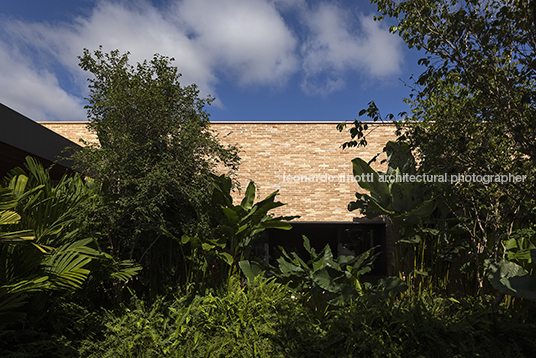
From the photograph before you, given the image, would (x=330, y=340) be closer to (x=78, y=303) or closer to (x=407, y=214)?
(x=407, y=214)

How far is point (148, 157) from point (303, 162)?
5071mm

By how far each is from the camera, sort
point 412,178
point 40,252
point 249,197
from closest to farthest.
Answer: point 40,252 < point 412,178 < point 249,197

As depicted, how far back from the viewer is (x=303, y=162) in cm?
947

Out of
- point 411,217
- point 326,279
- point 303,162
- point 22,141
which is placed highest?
point 303,162

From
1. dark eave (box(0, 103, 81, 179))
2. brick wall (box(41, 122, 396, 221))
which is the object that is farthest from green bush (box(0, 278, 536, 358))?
brick wall (box(41, 122, 396, 221))

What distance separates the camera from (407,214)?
5.87 m

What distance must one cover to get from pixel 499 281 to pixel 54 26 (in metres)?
9.38

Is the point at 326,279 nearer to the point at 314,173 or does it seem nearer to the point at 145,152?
the point at 145,152

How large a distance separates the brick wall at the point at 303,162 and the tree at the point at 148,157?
11.3ft

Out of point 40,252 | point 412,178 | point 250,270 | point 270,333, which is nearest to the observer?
point 40,252

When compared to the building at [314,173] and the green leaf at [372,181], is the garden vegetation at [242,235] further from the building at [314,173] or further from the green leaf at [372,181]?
the building at [314,173]

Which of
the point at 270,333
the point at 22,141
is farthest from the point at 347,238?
the point at 22,141

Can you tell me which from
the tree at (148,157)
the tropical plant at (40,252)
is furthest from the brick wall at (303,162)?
the tropical plant at (40,252)

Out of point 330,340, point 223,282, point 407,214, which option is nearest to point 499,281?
point 407,214
